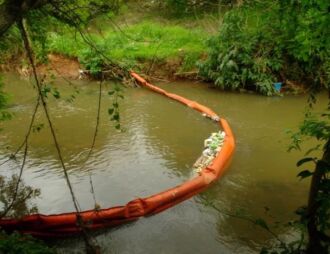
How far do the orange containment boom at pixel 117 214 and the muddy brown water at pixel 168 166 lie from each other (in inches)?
4.3

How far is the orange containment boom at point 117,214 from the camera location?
485 cm

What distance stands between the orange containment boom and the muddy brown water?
0.11 meters

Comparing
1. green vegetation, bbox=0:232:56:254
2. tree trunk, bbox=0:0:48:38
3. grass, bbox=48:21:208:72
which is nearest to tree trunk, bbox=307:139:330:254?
green vegetation, bbox=0:232:56:254

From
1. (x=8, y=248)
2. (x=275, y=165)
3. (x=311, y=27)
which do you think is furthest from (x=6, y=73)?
(x=311, y=27)

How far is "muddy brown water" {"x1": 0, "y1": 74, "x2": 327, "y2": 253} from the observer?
16.6 ft

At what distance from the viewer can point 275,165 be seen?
673cm

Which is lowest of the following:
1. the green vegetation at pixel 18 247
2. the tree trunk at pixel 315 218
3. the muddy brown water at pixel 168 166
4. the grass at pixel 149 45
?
the muddy brown water at pixel 168 166

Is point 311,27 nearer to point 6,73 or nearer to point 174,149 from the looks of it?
point 174,149

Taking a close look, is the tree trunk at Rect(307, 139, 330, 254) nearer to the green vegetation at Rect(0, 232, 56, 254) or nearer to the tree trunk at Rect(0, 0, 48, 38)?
the green vegetation at Rect(0, 232, 56, 254)

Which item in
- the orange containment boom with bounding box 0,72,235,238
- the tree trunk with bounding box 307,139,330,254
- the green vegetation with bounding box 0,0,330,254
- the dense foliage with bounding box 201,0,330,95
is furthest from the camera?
the dense foliage with bounding box 201,0,330,95

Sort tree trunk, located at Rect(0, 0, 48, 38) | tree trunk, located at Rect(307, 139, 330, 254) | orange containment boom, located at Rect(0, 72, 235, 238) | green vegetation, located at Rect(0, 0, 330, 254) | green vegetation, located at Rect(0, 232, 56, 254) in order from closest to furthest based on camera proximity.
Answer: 1. tree trunk, located at Rect(0, 0, 48, 38)
2. tree trunk, located at Rect(307, 139, 330, 254)
3. green vegetation, located at Rect(0, 0, 330, 254)
4. green vegetation, located at Rect(0, 232, 56, 254)
5. orange containment boom, located at Rect(0, 72, 235, 238)

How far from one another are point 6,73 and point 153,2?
6688 mm

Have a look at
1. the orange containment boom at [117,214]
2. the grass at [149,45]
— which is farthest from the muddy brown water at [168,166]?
the grass at [149,45]

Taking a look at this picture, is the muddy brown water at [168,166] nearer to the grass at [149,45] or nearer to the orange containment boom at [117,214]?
the orange containment boom at [117,214]
